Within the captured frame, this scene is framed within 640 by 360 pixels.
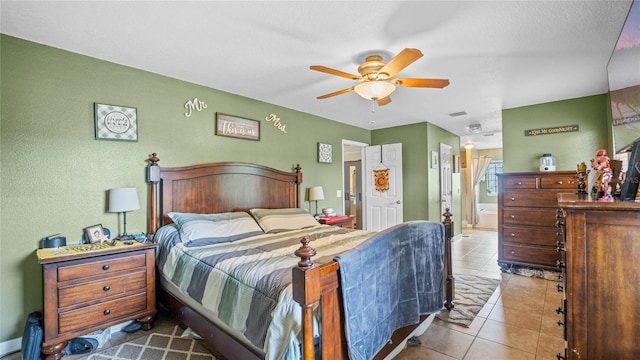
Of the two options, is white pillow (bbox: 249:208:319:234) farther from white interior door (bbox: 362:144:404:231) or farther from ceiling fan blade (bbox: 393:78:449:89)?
white interior door (bbox: 362:144:404:231)

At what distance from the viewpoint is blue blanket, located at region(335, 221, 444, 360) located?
4.82 ft

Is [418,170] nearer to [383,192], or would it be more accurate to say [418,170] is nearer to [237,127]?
[383,192]

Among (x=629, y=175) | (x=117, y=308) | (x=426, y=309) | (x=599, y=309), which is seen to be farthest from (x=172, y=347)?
(x=629, y=175)

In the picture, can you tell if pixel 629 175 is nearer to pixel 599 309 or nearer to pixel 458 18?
pixel 599 309

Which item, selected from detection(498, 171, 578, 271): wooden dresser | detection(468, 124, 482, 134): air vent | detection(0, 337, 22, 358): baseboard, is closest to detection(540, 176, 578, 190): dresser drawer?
detection(498, 171, 578, 271): wooden dresser

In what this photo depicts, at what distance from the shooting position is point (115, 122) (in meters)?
A: 2.64

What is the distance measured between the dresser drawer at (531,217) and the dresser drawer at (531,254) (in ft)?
1.08

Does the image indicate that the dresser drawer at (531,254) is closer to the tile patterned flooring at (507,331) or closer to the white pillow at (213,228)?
the tile patterned flooring at (507,331)

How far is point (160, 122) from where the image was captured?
116 inches

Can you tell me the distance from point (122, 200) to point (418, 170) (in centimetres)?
462

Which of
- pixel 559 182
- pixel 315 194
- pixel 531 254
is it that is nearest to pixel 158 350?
pixel 315 194

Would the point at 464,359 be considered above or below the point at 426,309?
below

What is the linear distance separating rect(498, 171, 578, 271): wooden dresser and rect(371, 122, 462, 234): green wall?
4.43 ft

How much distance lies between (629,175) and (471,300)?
2.01 meters
